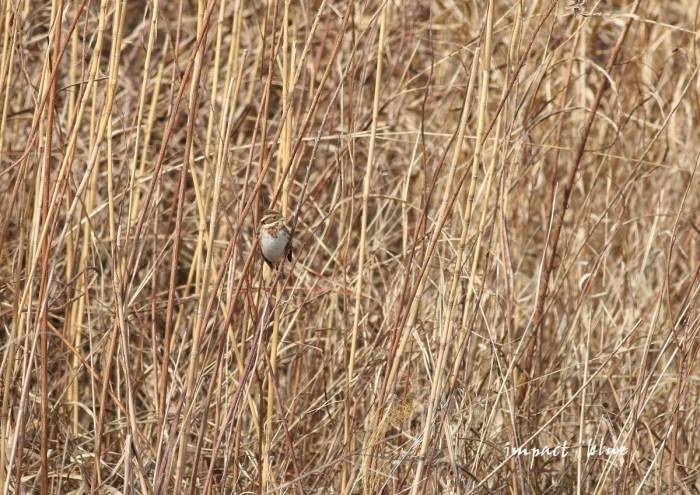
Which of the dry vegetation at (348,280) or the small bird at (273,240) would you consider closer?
the dry vegetation at (348,280)

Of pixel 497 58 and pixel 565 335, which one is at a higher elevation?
pixel 497 58

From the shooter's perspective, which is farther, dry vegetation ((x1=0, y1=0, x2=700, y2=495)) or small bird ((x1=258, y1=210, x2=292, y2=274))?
small bird ((x1=258, y1=210, x2=292, y2=274))

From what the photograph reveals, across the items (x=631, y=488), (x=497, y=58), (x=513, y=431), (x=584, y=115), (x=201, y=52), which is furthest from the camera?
(x=497, y=58)

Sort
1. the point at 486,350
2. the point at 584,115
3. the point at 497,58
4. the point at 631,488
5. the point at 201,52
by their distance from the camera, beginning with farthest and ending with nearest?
1. the point at 497,58
2. the point at 584,115
3. the point at 486,350
4. the point at 631,488
5. the point at 201,52

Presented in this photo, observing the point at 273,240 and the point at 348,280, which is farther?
the point at 348,280

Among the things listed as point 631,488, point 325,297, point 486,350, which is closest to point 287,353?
point 325,297

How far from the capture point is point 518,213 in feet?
9.10

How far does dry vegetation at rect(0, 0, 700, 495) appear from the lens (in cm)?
159

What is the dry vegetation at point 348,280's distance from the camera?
159 cm

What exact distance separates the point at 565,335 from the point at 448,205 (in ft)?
2.97

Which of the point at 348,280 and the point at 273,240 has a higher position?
the point at 273,240

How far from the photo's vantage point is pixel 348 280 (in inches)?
97.7

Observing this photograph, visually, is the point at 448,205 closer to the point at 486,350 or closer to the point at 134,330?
the point at 486,350

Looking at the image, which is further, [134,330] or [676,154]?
[676,154]
